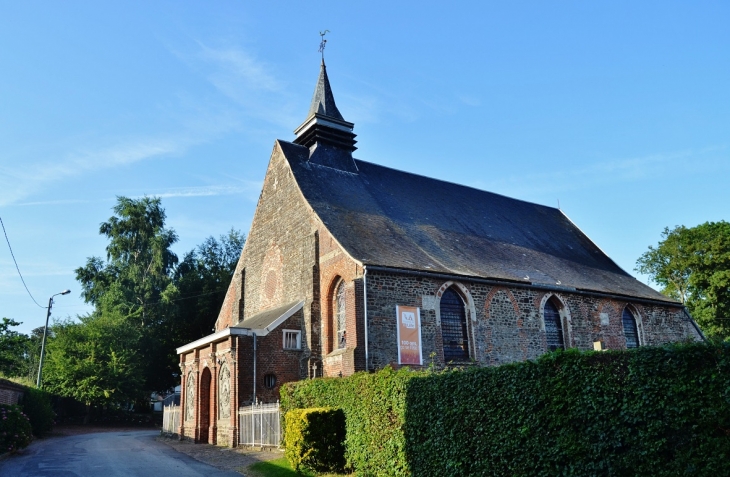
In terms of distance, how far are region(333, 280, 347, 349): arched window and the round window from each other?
2.29 meters

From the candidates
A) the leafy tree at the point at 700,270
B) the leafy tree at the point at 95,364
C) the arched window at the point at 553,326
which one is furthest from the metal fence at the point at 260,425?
the leafy tree at the point at 700,270

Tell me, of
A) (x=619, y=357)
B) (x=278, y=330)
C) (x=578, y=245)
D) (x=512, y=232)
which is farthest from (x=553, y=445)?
(x=578, y=245)

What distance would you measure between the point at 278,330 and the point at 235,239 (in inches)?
1033

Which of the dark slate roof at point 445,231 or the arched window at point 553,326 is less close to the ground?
the dark slate roof at point 445,231

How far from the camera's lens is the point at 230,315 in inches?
1042

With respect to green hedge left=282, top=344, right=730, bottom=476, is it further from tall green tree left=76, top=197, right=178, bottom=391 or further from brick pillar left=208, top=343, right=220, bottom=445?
tall green tree left=76, top=197, right=178, bottom=391

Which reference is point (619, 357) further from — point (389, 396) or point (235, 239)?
point (235, 239)

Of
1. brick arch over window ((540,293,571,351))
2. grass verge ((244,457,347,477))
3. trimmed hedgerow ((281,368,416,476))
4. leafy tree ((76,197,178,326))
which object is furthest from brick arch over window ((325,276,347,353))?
leafy tree ((76,197,178,326))

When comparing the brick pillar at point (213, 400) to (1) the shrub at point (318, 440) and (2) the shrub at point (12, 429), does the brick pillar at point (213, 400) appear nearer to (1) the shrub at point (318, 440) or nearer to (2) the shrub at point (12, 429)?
(2) the shrub at point (12, 429)

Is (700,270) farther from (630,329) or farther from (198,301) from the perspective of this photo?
(198,301)

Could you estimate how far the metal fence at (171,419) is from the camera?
23.8 metres

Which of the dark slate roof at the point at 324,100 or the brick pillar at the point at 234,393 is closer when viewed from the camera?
the brick pillar at the point at 234,393

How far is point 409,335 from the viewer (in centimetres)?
1852

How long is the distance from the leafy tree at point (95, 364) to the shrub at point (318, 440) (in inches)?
872
